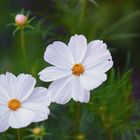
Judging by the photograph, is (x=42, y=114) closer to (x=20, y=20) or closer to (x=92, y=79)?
(x=92, y=79)

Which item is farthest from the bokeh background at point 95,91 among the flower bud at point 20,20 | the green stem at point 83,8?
the flower bud at point 20,20

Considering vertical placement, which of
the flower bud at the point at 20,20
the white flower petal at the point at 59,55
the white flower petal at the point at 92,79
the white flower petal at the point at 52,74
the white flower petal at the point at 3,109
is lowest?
the white flower petal at the point at 3,109

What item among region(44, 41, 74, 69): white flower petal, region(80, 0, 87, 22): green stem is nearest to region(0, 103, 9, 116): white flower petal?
region(44, 41, 74, 69): white flower petal

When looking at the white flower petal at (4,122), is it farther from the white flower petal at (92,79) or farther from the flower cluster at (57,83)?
the white flower petal at (92,79)

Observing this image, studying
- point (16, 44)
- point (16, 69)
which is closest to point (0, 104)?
point (16, 69)

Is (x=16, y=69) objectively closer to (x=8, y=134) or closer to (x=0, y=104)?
(x=8, y=134)

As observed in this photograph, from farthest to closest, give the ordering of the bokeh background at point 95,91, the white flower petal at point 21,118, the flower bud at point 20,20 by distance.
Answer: the bokeh background at point 95,91
the flower bud at point 20,20
the white flower petal at point 21,118
